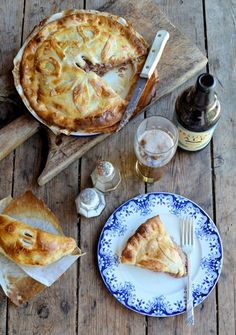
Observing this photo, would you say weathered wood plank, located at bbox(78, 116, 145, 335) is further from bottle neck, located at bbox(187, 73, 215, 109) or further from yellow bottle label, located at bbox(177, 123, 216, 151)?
bottle neck, located at bbox(187, 73, 215, 109)

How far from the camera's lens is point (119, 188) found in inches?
53.6

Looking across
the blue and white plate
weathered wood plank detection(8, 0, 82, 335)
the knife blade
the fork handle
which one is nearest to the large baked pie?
the knife blade

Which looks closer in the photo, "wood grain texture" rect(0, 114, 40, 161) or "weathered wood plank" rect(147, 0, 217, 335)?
"weathered wood plank" rect(147, 0, 217, 335)

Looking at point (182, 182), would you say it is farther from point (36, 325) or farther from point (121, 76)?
point (36, 325)

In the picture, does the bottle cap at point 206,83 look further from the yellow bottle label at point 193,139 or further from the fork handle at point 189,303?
the fork handle at point 189,303

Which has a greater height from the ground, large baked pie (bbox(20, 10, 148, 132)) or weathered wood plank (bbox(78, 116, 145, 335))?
large baked pie (bbox(20, 10, 148, 132))

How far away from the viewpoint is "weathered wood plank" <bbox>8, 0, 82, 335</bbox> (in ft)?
4.12

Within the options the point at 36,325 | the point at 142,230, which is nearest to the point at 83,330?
the point at 36,325

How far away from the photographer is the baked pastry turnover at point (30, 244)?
1231 millimetres

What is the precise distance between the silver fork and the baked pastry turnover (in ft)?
0.84

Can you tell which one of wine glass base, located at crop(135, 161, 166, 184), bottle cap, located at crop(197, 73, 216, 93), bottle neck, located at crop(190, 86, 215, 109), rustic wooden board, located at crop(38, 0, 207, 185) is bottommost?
wine glass base, located at crop(135, 161, 166, 184)

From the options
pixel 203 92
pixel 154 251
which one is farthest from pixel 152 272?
pixel 203 92

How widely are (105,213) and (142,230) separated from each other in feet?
0.39

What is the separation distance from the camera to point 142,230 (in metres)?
1.26
